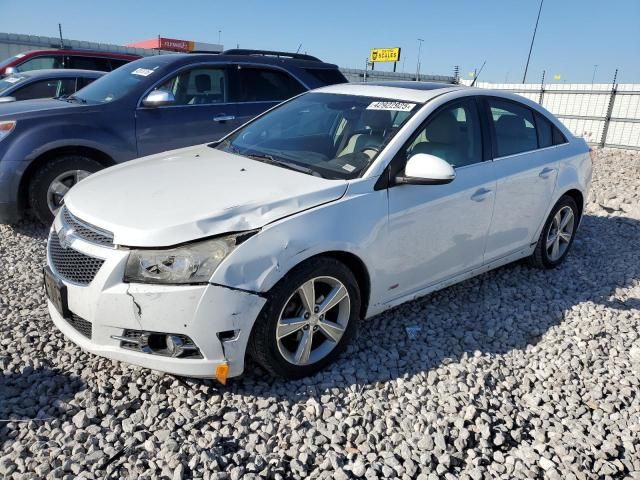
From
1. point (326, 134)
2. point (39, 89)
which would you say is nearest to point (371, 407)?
point (326, 134)

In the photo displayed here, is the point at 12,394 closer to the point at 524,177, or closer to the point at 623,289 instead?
the point at 524,177

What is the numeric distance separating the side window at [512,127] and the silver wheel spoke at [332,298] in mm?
1795

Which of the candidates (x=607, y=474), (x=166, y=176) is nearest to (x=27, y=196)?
(x=166, y=176)

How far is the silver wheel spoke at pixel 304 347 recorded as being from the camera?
9.50 feet

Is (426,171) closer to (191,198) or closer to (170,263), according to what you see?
(191,198)

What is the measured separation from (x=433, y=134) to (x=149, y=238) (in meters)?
2.01

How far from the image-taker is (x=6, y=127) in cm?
480

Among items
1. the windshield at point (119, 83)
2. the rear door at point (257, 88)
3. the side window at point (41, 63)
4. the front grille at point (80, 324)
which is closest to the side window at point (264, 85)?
the rear door at point (257, 88)

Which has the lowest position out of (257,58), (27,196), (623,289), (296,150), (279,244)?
(623,289)

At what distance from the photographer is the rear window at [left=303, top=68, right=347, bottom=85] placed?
22.3 ft

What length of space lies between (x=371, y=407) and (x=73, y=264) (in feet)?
5.72

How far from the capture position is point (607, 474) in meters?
2.45

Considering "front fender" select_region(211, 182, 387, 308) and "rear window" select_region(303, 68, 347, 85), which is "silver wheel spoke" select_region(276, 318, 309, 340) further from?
"rear window" select_region(303, 68, 347, 85)

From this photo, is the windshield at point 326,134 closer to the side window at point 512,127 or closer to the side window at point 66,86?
the side window at point 512,127
